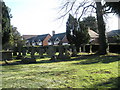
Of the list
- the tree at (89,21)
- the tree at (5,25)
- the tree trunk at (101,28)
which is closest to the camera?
the tree trunk at (101,28)

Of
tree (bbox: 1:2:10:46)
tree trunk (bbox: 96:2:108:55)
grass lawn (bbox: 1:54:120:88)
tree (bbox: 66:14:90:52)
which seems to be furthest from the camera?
tree (bbox: 66:14:90:52)

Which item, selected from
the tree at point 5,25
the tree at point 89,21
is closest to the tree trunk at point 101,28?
the tree at point 89,21

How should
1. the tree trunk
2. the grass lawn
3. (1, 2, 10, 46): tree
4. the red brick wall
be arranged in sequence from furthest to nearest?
the red brick wall, (1, 2, 10, 46): tree, the tree trunk, the grass lawn

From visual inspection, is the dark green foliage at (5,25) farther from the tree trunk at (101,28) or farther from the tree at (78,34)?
the tree trunk at (101,28)

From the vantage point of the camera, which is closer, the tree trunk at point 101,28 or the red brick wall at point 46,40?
the tree trunk at point 101,28

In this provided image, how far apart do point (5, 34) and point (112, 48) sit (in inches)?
688

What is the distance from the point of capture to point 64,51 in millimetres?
18141

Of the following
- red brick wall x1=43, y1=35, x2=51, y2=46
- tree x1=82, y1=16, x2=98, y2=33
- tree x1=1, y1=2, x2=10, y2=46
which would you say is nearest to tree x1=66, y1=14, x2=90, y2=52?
tree x1=82, y1=16, x2=98, y2=33

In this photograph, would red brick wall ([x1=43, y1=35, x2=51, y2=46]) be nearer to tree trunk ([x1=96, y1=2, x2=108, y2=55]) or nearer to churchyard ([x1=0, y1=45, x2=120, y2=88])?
tree trunk ([x1=96, y1=2, x2=108, y2=55])

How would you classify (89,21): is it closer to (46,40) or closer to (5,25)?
(5,25)

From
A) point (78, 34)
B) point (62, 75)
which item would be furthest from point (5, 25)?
point (62, 75)

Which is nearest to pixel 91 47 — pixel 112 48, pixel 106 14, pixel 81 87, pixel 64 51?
pixel 112 48

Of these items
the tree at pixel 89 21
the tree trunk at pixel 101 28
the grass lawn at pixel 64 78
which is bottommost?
the grass lawn at pixel 64 78

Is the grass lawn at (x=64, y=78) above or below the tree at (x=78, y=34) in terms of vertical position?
below
